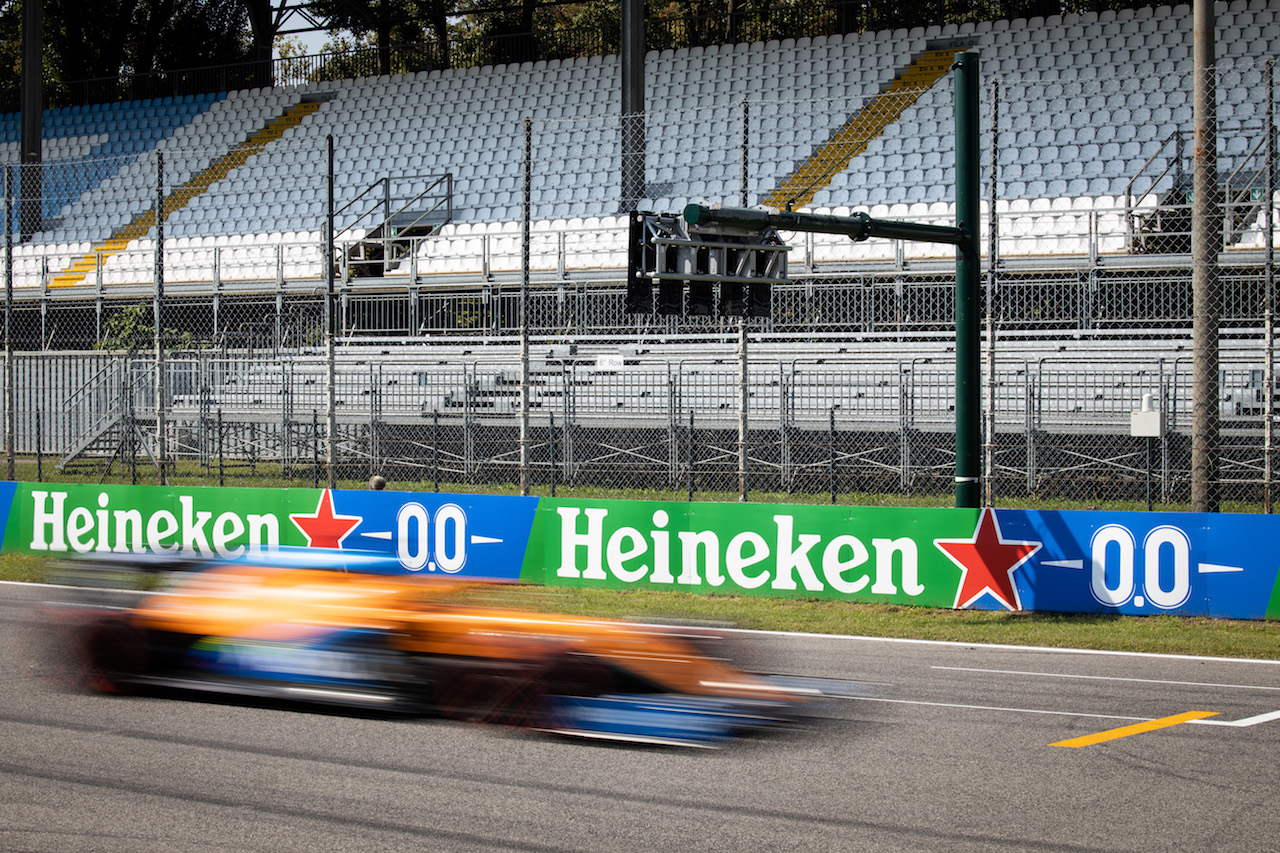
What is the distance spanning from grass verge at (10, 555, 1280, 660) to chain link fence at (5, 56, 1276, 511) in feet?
6.64

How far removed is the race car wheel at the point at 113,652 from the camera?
809 centimetres

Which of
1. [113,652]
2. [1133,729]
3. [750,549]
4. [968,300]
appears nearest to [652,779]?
[1133,729]

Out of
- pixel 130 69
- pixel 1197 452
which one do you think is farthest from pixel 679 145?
pixel 130 69

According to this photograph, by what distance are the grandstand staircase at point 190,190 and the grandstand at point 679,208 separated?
118mm

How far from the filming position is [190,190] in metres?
34.1

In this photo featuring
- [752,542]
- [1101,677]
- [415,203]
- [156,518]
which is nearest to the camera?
[1101,677]

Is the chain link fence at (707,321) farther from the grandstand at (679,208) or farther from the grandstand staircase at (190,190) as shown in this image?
the grandstand staircase at (190,190)

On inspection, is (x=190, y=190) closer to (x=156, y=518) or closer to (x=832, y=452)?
(x=156, y=518)

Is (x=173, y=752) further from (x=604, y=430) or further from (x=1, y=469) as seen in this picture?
(x=1, y=469)

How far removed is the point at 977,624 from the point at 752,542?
8.09 ft

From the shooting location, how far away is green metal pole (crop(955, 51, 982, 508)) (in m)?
12.6

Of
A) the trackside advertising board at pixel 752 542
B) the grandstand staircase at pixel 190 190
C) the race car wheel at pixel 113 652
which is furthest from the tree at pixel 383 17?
the race car wheel at pixel 113 652

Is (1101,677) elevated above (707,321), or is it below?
below

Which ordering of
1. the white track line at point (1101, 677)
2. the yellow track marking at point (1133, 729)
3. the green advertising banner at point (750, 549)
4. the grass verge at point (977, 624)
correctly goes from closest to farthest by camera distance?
the yellow track marking at point (1133, 729) < the white track line at point (1101, 677) < the grass verge at point (977, 624) < the green advertising banner at point (750, 549)
